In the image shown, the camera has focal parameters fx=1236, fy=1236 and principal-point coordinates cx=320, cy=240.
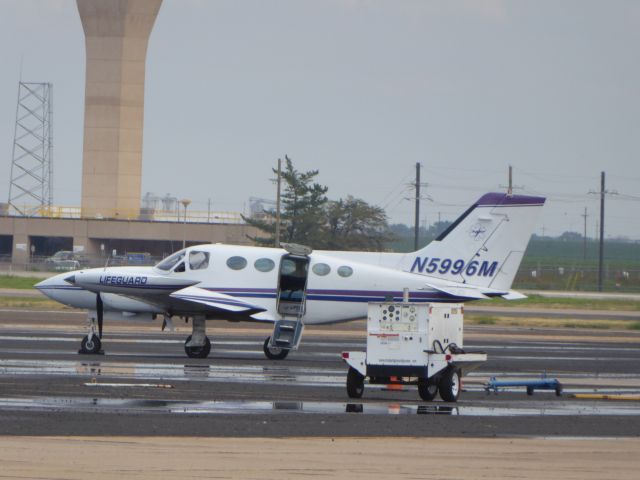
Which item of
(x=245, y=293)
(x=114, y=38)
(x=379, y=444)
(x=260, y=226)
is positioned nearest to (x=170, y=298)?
(x=245, y=293)

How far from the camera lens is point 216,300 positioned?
28625 millimetres

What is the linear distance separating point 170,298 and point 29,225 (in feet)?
203

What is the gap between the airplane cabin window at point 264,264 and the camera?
29.2 metres

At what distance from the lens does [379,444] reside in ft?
48.3

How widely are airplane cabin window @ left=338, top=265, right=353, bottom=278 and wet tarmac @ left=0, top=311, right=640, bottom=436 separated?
199cm

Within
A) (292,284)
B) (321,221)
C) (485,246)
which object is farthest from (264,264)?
(321,221)

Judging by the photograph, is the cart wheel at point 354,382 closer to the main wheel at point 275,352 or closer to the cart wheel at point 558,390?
the cart wheel at point 558,390

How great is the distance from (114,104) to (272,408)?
70261 mm

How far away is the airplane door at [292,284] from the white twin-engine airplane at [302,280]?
2 cm

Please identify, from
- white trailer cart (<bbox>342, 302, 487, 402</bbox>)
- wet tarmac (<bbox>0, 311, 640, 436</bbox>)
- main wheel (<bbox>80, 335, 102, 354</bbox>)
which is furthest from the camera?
main wheel (<bbox>80, 335, 102, 354</bbox>)

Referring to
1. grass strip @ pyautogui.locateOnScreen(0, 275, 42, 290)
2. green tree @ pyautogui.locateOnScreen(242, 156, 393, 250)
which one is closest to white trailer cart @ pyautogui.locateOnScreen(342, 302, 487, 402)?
grass strip @ pyautogui.locateOnScreen(0, 275, 42, 290)

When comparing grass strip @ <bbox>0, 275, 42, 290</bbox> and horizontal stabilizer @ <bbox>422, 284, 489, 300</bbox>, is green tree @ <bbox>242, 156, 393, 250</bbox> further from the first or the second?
horizontal stabilizer @ <bbox>422, 284, 489, 300</bbox>

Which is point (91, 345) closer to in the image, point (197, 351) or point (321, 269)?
point (197, 351)

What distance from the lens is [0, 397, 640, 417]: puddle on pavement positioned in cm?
1730
